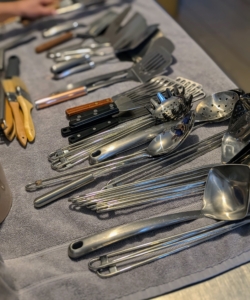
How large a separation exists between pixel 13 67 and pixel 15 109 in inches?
7.8

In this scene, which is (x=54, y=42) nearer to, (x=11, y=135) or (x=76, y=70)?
(x=76, y=70)

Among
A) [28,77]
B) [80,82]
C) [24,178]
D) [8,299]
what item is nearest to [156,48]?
[80,82]

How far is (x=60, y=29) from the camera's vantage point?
3.08 feet

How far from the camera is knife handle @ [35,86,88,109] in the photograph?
27.1 inches

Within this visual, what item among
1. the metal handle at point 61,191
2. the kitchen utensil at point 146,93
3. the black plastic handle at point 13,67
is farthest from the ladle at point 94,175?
the black plastic handle at point 13,67

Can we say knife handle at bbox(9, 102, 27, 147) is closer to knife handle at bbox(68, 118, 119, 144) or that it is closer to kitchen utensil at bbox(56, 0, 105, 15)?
knife handle at bbox(68, 118, 119, 144)

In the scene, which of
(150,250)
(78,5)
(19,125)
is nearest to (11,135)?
(19,125)

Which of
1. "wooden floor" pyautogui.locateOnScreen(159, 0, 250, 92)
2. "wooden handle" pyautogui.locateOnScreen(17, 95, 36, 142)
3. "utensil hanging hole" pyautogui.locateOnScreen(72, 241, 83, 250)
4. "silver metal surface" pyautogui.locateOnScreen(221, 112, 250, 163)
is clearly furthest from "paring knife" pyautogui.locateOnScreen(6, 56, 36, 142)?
"wooden floor" pyautogui.locateOnScreen(159, 0, 250, 92)

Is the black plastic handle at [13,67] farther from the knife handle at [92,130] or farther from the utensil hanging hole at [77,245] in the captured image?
the utensil hanging hole at [77,245]

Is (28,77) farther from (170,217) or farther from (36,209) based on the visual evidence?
(170,217)

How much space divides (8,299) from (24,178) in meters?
0.21

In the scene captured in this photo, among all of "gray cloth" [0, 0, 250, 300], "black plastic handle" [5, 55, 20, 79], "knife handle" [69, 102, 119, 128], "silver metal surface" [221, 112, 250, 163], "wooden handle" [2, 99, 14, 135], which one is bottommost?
"gray cloth" [0, 0, 250, 300]

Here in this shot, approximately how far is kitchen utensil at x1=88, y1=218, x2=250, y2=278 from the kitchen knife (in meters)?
0.29

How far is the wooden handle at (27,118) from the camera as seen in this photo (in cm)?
61
